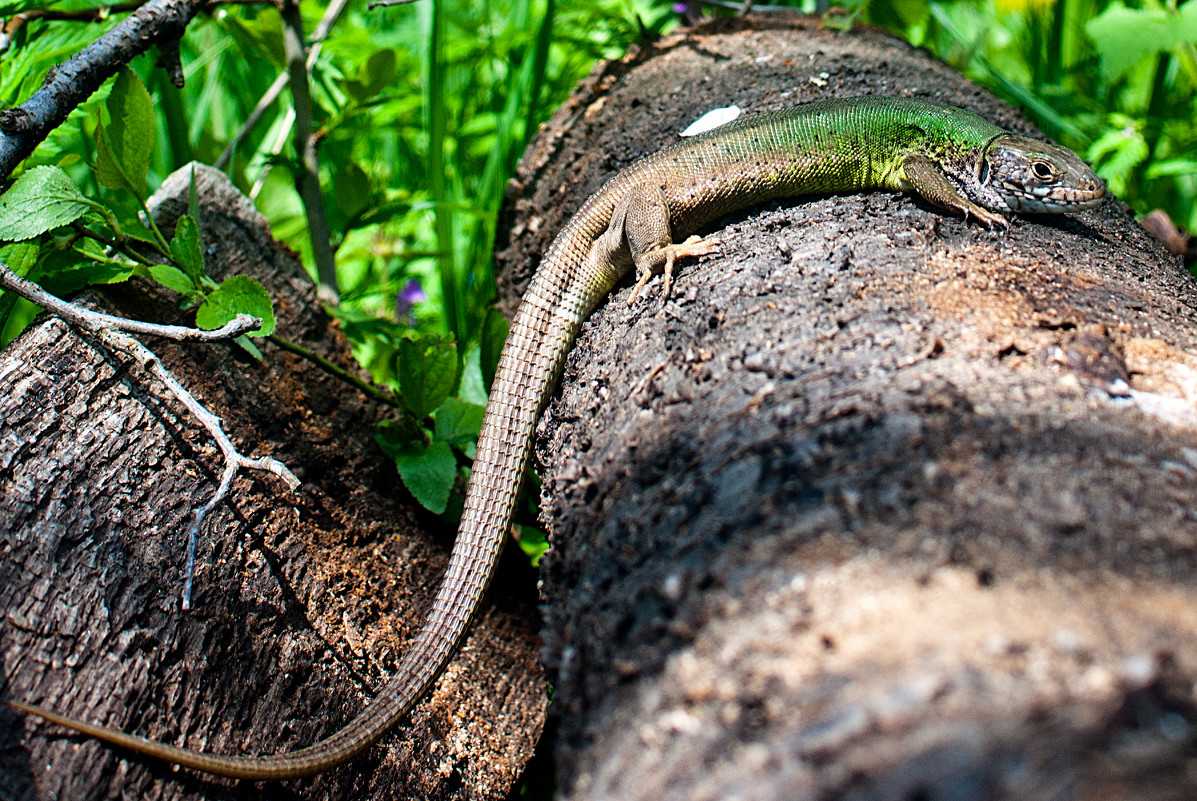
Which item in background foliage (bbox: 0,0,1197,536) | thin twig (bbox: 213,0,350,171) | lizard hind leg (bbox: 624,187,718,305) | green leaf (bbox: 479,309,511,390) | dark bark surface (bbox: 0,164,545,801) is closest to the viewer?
dark bark surface (bbox: 0,164,545,801)

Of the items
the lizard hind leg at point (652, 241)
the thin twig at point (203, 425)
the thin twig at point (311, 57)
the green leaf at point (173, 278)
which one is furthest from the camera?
the thin twig at point (311, 57)

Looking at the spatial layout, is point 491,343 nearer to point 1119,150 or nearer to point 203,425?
point 203,425

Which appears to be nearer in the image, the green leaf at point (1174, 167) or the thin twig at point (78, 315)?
the thin twig at point (78, 315)

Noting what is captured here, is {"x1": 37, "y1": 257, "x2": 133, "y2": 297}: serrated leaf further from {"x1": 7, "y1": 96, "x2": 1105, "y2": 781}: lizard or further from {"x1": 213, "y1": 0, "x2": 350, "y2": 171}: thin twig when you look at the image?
{"x1": 213, "y1": 0, "x2": 350, "y2": 171}: thin twig

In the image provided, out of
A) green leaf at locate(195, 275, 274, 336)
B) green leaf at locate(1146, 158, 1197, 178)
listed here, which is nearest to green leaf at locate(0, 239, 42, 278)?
green leaf at locate(195, 275, 274, 336)

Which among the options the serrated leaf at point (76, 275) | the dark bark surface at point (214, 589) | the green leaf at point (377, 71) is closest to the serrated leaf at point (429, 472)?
the dark bark surface at point (214, 589)

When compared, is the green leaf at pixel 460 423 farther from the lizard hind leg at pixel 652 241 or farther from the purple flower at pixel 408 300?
the purple flower at pixel 408 300

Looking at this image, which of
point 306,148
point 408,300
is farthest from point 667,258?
point 408,300
